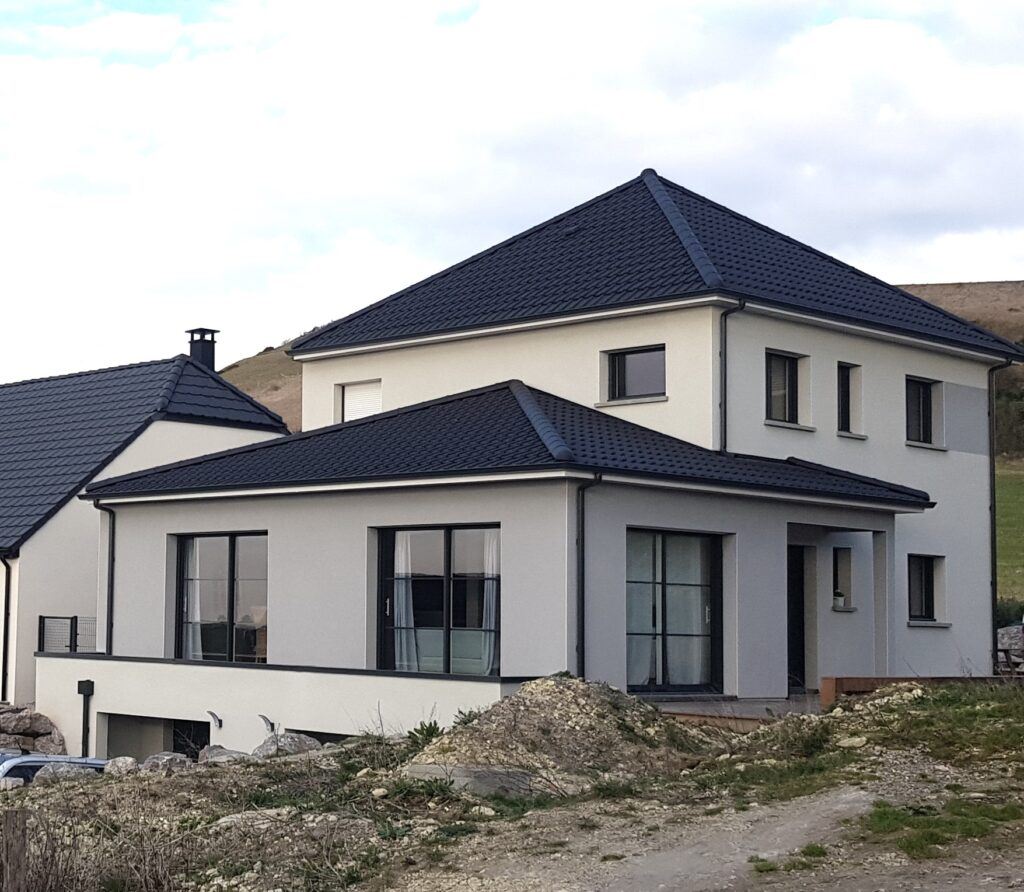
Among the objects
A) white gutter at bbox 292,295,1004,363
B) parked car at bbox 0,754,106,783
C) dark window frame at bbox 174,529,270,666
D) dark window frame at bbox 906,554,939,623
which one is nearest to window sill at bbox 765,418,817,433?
white gutter at bbox 292,295,1004,363

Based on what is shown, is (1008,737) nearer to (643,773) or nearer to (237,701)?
(643,773)

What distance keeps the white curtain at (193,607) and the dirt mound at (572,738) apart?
9155 millimetres

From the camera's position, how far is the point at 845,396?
26797 millimetres

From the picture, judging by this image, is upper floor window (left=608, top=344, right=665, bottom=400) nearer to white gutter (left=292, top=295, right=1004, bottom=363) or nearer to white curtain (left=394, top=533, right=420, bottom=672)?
white gutter (left=292, top=295, right=1004, bottom=363)

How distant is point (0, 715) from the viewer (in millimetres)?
26406

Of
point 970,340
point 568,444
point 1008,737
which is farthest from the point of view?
point 970,340

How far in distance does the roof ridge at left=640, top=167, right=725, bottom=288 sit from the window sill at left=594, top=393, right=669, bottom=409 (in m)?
1.85

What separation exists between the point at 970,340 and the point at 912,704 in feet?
46.9

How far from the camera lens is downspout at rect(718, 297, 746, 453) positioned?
23703mm

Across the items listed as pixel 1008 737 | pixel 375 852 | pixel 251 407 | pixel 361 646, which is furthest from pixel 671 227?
pixel 375 852

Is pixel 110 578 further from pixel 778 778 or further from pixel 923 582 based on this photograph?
pixel 778 778

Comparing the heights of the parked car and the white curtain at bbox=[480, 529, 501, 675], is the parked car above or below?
below

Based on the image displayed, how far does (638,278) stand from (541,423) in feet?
14.7

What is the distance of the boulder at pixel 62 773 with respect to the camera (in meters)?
17.5
